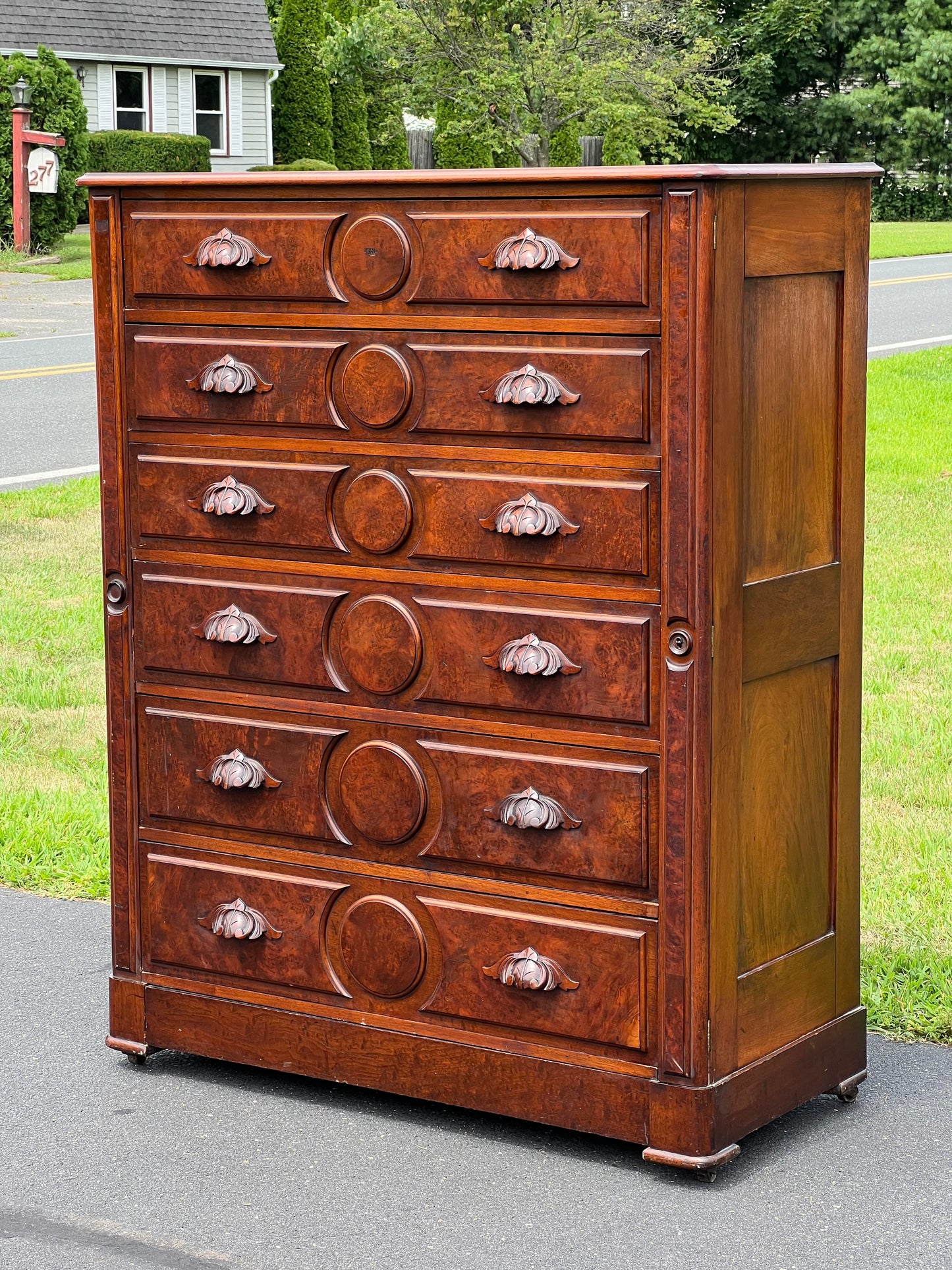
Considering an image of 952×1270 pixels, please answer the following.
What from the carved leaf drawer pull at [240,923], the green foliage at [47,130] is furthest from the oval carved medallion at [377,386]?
the green foliage at [47,130]

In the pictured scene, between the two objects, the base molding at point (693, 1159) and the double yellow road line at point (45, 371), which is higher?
the double yellow road line at point (45, 371)

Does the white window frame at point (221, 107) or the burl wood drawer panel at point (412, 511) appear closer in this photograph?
the burl wood drawer panel at point (412, 511)

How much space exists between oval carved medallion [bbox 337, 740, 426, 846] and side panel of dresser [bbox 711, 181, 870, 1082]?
596 mm

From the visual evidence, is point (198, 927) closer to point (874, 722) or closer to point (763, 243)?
point (763, 243)

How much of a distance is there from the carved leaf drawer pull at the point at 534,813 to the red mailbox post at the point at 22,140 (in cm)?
2163

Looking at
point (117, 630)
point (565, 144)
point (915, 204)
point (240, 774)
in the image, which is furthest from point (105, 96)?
point (240, 774)

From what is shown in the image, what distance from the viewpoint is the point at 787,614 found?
3.27 metres

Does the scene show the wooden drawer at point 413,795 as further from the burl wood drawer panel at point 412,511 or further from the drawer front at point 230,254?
the drawer front at point 230,254

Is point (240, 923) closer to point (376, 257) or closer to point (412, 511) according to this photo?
point (412, 511)

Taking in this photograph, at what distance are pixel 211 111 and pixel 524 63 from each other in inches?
337

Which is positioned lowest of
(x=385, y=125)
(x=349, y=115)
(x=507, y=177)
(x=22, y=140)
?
(x=507, y=177)

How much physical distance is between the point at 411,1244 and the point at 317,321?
164cm

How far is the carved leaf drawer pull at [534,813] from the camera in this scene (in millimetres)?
3227

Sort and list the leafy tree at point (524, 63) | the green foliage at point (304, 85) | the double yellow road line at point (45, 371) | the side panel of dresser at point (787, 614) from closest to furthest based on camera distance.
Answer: the side panel of dresser at point (787, 614)
the double yellow road line at point (45, 371)
the leafy tree at point (524, 63)
the green foliage at point (304, 85)
